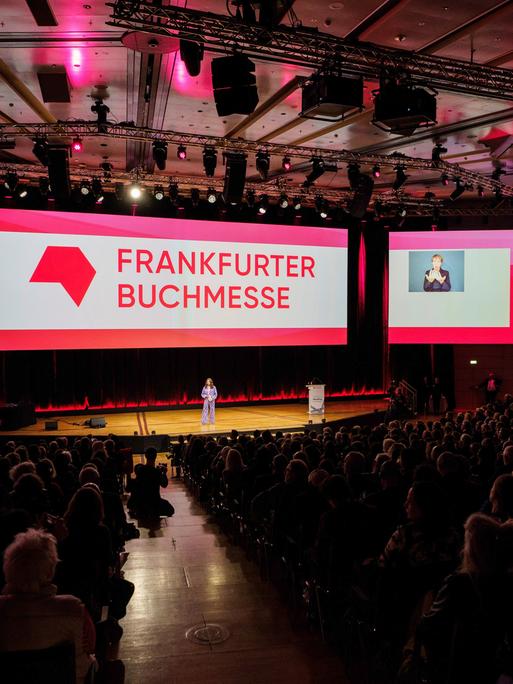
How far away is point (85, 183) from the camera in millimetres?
14156

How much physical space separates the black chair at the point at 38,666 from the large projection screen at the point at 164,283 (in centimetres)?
1250

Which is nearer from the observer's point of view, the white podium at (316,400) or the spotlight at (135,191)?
the spotlight at (135,191)

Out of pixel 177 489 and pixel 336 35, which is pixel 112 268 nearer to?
pixel 177 489

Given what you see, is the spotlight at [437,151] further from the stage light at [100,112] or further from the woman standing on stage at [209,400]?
the woman standing on stage at [209,400]

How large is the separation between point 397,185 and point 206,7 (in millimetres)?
6350

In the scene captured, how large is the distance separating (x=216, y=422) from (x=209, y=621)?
11.3 metres

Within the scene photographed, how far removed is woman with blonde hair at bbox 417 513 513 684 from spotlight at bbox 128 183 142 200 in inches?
468

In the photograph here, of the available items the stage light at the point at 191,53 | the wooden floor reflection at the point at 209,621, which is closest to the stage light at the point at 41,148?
the stage light at the point at 191,53

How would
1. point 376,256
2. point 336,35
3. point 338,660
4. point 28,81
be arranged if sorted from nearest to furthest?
point 338,660, point 336,35, point 28,81, point 376,256

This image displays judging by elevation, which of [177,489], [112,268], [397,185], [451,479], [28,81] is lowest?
[177,489]

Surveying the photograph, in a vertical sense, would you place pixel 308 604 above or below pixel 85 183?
below

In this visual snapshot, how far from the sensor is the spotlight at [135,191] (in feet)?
43.4

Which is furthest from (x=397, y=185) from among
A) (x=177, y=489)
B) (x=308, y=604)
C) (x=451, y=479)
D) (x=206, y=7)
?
(x=308, y=604)

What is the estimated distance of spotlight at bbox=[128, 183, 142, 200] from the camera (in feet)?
43.4
